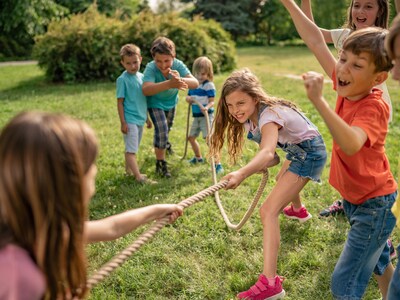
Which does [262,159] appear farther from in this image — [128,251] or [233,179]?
[128,251]

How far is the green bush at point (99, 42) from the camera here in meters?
13.6

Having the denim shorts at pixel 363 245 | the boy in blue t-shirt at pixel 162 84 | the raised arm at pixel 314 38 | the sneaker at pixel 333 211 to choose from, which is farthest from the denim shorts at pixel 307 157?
the boy in blue t-shirt at pixel 162 84

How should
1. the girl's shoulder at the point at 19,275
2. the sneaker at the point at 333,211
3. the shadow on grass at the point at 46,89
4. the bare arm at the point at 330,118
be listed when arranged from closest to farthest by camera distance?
the girl's shoulder at the point at 19,275 → the bare arm at the point at 330,118 → the sneaker at the point at 333,211 → the shadow on grass at the point at 46,89

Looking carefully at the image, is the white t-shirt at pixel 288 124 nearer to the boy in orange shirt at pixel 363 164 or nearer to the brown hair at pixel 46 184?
the boy in orange shirt at pixel 363 164

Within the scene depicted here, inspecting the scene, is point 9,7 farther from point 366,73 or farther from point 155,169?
point 366,73

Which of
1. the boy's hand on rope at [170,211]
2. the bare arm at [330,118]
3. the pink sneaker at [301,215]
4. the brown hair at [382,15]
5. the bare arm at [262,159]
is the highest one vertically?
the brown hair at [382,15]

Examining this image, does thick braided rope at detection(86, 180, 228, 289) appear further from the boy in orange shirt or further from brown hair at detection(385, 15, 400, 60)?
brown hair at detection(385, 15, 400, 60)

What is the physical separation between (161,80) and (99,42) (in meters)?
8.84

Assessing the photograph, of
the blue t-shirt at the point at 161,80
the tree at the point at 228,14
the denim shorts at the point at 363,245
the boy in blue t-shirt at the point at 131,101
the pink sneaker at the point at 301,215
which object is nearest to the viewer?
the denim shorts at the point at 363,245

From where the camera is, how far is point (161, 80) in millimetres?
5371

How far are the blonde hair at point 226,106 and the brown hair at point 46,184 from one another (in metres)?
1.70

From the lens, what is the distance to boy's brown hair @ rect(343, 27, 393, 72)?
2.23 meters

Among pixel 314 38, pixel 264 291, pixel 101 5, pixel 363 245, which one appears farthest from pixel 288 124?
pixel 101 5

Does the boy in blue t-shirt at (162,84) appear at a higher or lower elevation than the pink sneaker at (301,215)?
higher
